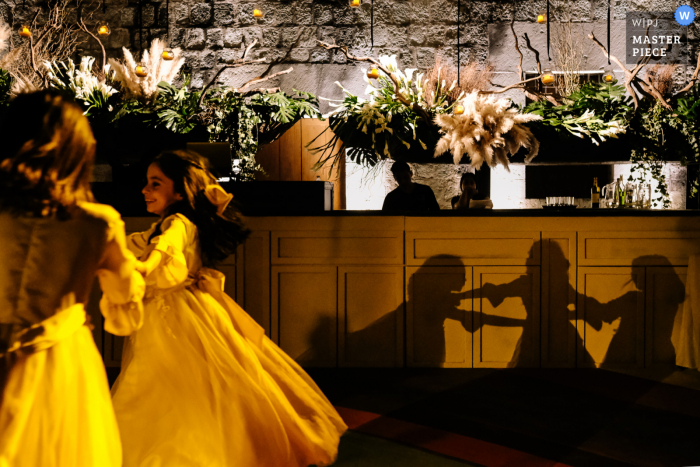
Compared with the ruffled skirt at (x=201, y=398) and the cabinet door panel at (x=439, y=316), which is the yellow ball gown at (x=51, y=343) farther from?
the cabinet door panel at (x=439, y=316)

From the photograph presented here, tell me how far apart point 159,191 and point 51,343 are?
102 cm

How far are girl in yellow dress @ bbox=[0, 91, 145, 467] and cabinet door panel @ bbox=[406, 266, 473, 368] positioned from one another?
271cm

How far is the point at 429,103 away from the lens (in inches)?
166

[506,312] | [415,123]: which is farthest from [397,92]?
[506,312]

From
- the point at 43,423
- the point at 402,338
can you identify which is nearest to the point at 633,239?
the point at 402,338

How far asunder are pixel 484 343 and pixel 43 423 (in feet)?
10.0

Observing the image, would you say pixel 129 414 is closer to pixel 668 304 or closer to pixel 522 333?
pixel 522 333

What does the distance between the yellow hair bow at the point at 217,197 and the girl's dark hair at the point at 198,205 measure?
0.01m

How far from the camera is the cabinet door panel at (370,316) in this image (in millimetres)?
3863

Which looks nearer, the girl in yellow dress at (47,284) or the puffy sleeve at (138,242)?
the girl in yellow dress at (47,284)

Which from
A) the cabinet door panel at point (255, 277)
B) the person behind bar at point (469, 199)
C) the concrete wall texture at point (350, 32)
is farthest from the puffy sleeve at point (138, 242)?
the concrete wall texture at point (350, 32)

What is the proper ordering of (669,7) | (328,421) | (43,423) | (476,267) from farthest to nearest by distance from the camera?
1. (669,7)
2. (476,267)
3. (328,421)
4. (43,423)

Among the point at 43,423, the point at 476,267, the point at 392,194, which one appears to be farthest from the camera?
the point at 392,194

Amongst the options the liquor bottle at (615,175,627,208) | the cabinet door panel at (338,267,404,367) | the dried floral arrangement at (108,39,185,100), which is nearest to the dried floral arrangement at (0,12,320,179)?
the dried floral arrangement at (108,39,185,100)
